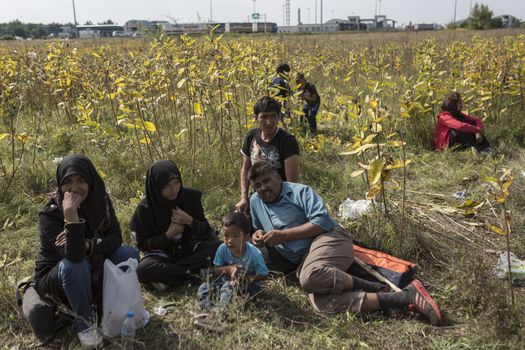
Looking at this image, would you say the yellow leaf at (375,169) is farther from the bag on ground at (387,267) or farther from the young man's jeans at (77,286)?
the young man's jeans at (77,286)

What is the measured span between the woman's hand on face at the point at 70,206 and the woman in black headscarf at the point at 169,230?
0.51 metres

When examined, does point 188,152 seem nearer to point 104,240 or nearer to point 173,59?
point 173,59

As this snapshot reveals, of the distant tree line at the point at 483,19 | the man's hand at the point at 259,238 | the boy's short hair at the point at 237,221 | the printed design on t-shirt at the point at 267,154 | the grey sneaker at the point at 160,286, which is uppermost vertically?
the distant tree line at the point at 483,19

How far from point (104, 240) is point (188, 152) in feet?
6.26

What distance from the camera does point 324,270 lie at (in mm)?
2258

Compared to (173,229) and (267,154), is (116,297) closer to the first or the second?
(173,229)

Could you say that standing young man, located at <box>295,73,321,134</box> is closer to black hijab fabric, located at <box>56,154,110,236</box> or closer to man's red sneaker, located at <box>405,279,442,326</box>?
man's red sneaker, located at <box>405,279,442,326</box>

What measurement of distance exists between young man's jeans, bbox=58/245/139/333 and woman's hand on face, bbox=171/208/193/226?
0.56 metres

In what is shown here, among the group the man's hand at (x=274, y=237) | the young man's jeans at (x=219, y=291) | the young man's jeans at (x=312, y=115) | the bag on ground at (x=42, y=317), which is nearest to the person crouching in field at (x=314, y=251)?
the man's hand at (x=274, y=237)

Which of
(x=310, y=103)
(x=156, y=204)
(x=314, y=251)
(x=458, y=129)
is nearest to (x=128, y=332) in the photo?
(x=156, y=204)

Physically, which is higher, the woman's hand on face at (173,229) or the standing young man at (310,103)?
the standing young man at (310,103)

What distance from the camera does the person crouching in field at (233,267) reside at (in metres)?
2.26

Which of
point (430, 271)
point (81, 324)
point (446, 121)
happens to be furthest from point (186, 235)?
point (446, 121)

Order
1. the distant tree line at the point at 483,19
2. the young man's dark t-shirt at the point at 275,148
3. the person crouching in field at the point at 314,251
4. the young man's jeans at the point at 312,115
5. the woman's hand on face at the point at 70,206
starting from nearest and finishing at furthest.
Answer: the woman's hand on face at the point at 70,206
the person crouching in field at the point at 314,251
the young man's dark t-shirt at the point at 275,148
the young man's jeans at the point at 312,115
the distant tree line at the point at 483,19
